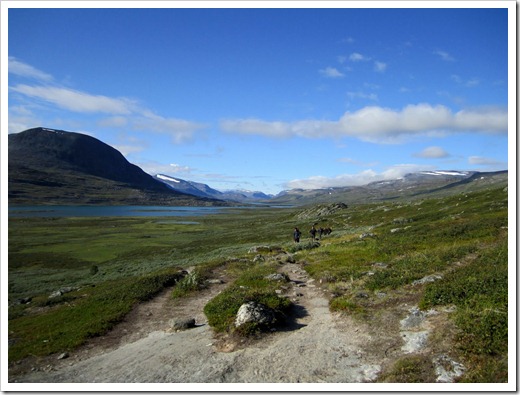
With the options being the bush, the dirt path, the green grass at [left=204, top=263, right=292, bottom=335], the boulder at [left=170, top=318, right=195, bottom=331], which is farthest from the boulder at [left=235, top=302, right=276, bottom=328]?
the bush

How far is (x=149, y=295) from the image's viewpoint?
1102 inches

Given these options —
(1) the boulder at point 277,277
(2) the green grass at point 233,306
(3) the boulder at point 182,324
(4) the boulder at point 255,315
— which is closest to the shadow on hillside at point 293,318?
(2) the green grass at point 233,306

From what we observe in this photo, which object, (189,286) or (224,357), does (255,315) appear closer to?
(224,357)

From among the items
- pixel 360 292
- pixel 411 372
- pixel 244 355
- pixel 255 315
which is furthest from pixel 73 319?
pixel 411 372

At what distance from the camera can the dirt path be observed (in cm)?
1287

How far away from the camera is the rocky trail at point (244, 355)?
42.4 feet

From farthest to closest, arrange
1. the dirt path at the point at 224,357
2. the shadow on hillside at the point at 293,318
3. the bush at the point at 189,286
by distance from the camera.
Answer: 1. the bush at the point at 189,286
2. the shadow on hillside at the point at 293,318
3. the dirt path at the point at 224,357

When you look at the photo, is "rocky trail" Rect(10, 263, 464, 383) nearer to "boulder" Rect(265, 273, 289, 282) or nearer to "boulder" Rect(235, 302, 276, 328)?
"boulder" Rect(235, 302, 276, 328)

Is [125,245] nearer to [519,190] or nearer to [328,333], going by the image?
[328,333]

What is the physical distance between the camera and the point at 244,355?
567 inches

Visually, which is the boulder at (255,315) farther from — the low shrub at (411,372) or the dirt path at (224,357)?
the low shrub at (411,372)

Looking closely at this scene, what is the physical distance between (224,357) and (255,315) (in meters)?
3.08

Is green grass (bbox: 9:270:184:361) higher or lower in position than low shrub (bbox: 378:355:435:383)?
lower

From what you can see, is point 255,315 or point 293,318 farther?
point 293,318
